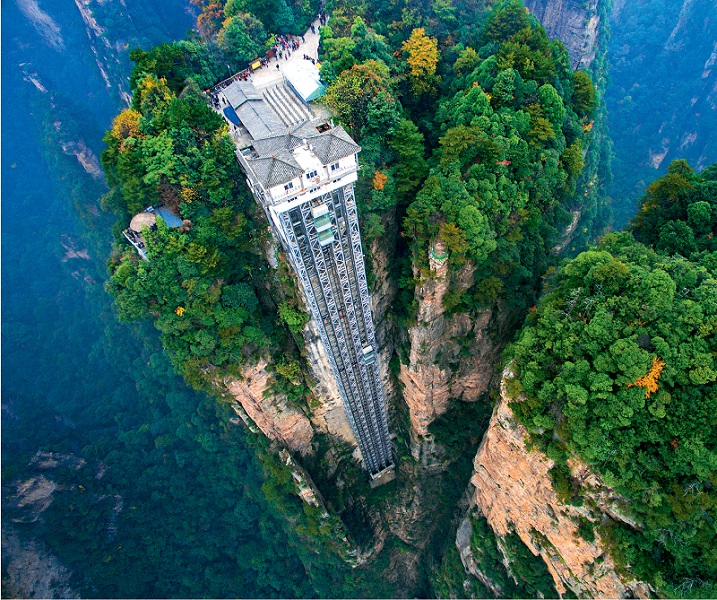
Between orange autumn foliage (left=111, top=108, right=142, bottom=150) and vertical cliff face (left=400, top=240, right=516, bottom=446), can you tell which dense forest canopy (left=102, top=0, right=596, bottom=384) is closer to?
orange autumn foliage (left=111, top=108, right=142, bottom=150)

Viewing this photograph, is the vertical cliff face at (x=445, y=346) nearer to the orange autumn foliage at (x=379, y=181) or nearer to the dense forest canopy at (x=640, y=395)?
the orange autumn foliage at (x=379, y=181)

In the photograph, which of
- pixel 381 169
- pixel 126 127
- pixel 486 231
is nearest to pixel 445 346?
pixel 486 231

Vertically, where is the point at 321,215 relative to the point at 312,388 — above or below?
above

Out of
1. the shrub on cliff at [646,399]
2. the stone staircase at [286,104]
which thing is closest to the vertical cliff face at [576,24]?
the stone staircase at [286,104]

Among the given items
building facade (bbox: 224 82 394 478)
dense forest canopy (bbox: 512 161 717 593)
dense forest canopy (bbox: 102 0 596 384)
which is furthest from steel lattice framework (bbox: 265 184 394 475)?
dense forest canopy (bbox: 512 161 717 593)

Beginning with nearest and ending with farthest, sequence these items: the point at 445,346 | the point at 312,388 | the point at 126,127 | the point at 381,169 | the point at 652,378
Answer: the point at 652,378 → the point at 126,127 → the point at 381,169 → the point at 445,346 → the point at 312,388

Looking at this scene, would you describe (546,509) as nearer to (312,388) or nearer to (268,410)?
(312,388)
